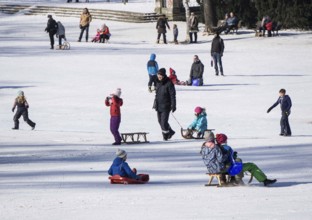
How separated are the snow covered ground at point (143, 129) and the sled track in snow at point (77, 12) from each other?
4760 mm

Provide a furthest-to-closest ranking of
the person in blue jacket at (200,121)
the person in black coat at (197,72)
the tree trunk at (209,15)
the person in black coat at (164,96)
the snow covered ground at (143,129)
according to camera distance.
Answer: the tree trunk at (209,15), the person in black coat at (197,72), the person in blue jacket at (200,121), the person in black coat at (164,96), the snow covered ground at (143,129)

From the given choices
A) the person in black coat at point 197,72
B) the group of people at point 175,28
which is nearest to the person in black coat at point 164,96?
the person in black coat at point 197,72

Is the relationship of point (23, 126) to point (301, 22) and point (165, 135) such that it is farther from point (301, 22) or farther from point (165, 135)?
point (301, 22)

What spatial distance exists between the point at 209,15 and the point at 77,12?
13318mm

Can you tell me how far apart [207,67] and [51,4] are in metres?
31.4

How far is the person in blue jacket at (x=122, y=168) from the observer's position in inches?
685

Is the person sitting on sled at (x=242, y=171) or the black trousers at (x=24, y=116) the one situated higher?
the person sitting on sled at (x=242, y=171)

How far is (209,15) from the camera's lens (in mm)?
54312

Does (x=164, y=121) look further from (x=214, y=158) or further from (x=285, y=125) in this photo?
(x=214, y=158)

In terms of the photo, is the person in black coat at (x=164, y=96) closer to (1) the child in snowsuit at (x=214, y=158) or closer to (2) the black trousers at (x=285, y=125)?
(2) the black trousers at (x=285, y=125)

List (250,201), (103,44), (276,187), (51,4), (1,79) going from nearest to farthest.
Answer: (250,201) → (276,187) → (1,79) → (103,44) → (51,4)

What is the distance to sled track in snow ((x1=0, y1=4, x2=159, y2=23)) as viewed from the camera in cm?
6044

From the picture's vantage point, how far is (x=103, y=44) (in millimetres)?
50094

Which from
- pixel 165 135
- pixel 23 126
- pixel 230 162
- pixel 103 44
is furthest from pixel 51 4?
pixel 230 162
